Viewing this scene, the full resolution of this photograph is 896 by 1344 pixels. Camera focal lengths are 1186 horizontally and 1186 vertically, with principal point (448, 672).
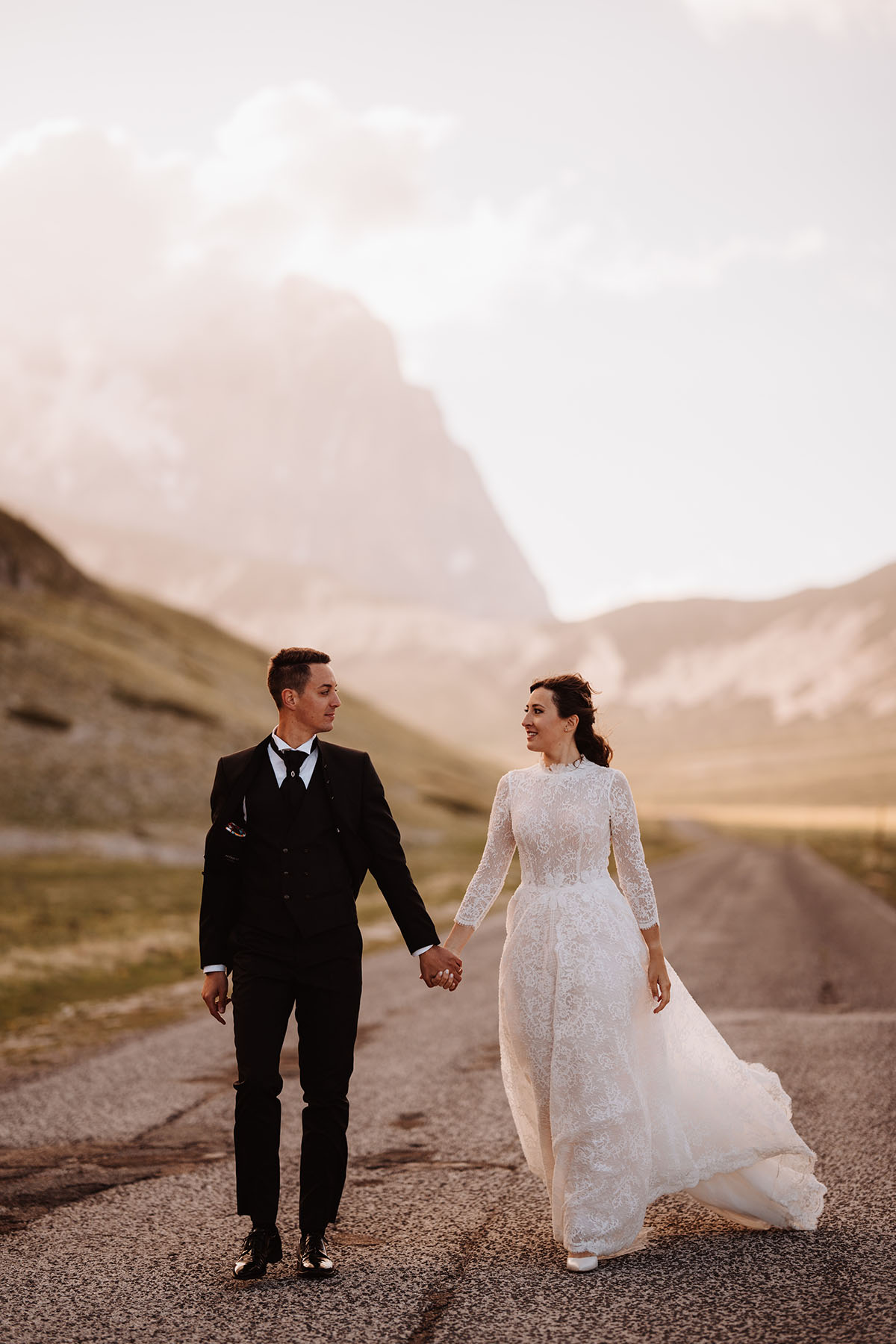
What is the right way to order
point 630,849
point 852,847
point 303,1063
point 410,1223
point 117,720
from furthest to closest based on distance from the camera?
1. point 852,847
2. point 117,720
3. point 410,1223
4. point 630,849
5. point 303,1063

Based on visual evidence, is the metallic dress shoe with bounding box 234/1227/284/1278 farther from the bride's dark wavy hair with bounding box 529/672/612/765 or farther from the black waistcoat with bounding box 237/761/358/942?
the bride's dark wavy hair with bounding box 529/672/612/765

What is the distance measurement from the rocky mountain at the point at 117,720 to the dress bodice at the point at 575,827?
4513 cm

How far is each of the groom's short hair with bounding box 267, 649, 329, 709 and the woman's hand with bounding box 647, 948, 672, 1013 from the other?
6.90 ft

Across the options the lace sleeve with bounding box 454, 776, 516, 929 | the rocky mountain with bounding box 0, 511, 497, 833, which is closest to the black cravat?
the lace sleeve with bounding box 454, 776, 516, 929

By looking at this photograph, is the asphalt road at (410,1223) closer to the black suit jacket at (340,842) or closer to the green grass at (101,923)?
the black suit jacket at (340,842)

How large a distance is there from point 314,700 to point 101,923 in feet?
72.5

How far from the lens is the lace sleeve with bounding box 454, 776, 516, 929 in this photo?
235 inches

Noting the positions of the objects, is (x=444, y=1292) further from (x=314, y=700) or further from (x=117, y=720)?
(x=117, y=720)

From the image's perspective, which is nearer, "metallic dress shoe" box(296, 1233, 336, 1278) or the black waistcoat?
"metallic dress shoe" box(296, 1233, 336, 1278)

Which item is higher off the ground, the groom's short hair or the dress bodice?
the groom's short hair

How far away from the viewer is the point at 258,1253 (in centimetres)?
516

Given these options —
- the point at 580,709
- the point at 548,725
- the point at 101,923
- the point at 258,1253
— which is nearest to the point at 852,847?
the point at 101,923

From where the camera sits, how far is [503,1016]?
580 centimetres

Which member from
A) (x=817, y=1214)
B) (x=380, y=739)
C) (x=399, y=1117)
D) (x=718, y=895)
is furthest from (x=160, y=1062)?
(x=380, y=739)
